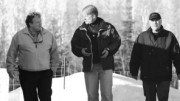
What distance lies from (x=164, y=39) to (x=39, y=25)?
4.86ft

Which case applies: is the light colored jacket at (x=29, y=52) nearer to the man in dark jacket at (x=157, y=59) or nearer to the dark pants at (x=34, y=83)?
the dark pants at (x=34, y=83)

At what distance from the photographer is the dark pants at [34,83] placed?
4.30 metres

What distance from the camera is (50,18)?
43.8 feet

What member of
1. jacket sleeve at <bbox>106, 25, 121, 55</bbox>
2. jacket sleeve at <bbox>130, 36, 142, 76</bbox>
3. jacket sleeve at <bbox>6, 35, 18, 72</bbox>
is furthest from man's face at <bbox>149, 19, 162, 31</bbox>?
jacket sleeve at <bbox>6, 35, 18, 72</bbox>

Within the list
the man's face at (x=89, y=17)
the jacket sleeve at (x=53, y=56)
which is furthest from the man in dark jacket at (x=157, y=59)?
the jacket sleeve at (x=53, y=56)

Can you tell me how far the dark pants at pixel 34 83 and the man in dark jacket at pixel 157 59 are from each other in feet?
3.72

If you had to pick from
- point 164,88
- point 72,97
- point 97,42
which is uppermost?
point 97,42

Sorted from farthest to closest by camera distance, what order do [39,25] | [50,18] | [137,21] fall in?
[137,21] < [50,18] < [39,25]

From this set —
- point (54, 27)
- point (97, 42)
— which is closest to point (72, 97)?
point (97, 42)

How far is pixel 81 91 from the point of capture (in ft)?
28.1

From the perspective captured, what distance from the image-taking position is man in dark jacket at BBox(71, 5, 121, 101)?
454 centimetres

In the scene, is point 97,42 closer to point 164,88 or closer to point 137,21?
point 164,88

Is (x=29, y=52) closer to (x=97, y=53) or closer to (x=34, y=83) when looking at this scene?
(x=34, y=83)

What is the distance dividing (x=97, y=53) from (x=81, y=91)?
4.11 meters
